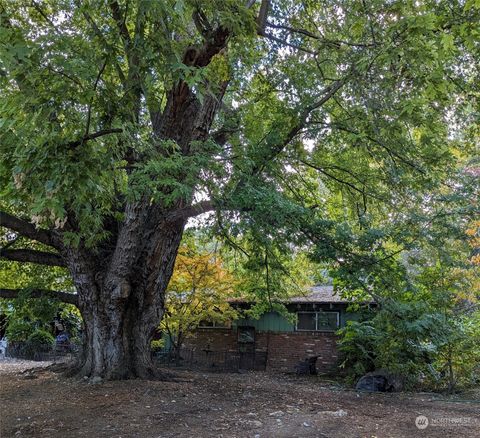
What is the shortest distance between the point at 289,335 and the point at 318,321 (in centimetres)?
135

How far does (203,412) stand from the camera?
6.51 meters

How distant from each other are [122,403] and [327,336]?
1098 cm

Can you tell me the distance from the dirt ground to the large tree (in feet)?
3.70

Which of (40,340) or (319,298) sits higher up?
(319,298)

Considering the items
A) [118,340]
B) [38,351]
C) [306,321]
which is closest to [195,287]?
[306,321]

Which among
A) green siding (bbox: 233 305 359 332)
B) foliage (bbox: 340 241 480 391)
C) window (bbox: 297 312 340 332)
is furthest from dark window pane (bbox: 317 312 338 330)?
foliage (bbox: 340 241 480 391)

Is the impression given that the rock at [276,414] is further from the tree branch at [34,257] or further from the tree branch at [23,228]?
the tree branch at [34,257]

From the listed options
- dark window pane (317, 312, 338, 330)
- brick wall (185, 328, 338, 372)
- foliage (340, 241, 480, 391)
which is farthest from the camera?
dark window pane (317, 312, 338, 330)

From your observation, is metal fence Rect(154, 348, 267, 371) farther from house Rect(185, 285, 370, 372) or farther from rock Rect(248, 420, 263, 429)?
rock Rect(248, 420, 263, 429)

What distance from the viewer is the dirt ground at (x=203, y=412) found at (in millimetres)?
5504

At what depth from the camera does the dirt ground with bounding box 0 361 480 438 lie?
18.1ft

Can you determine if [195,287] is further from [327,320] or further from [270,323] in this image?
[327,320]
